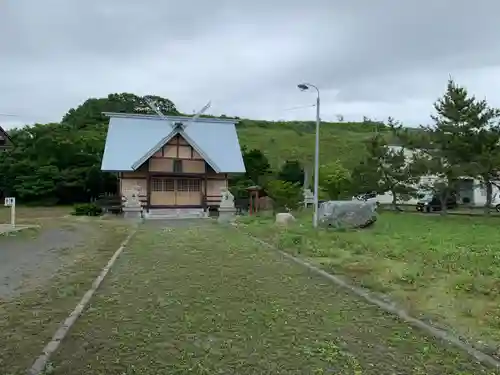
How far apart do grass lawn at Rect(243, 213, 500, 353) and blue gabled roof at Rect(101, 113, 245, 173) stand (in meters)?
13.2

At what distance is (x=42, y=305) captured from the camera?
18.0 ft

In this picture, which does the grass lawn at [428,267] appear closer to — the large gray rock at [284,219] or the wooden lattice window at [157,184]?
the large gray rock at [284,219]

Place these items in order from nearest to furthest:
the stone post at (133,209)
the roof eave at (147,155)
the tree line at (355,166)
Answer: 1. the tree line at (355,166)
2. the stone post at (133,209)
3. the roof eave at (147,155)

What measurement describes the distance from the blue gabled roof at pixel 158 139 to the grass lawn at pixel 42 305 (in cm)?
1520

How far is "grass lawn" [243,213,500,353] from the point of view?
5.16m

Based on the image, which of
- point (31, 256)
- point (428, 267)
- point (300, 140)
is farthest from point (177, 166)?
point (300, 140)

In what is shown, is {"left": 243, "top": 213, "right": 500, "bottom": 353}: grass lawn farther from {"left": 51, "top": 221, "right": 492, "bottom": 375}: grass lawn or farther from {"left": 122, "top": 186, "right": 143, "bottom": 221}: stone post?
{"left": 122, "top": 186, "right": 143, "bottom": 221}: stone post

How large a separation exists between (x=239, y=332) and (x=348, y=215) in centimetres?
1212

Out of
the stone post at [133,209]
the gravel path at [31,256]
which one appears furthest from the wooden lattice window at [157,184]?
the gravel path at [31,256]

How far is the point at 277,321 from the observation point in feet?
15.5

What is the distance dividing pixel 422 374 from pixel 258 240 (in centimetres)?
927

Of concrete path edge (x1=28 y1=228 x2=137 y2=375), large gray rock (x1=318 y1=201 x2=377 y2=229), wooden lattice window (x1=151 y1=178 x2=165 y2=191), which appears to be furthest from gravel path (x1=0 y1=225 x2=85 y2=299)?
wooden lattice window (x1=151 y1=178 x2=165 y2=191)

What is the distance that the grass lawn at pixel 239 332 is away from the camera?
357 centimetres

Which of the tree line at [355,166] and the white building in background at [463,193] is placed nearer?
the tree line at [355,166]
